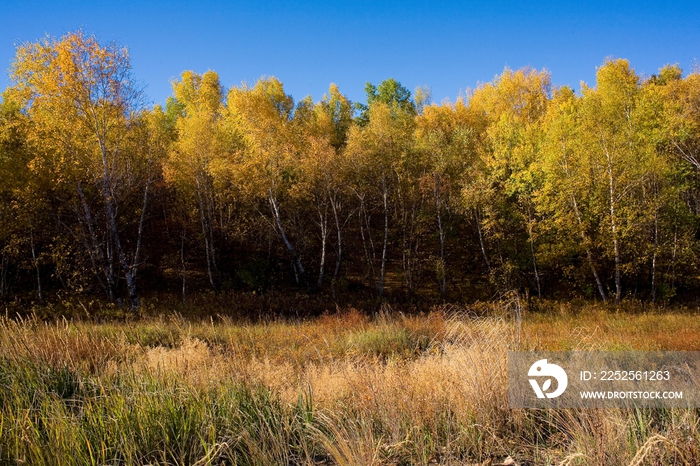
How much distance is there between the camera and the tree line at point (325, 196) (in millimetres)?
15148

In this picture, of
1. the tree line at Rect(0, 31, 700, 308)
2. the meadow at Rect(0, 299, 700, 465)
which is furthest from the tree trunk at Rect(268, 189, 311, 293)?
the meadow at Rect(0, 299, 700, 465)

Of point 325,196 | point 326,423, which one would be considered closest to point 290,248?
point 325,196

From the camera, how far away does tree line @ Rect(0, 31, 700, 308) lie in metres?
15.1

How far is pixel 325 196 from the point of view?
22.2 m

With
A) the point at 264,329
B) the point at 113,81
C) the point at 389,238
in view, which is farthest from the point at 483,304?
the point at 113,81

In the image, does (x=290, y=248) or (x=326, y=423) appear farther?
(x=290, y=248)

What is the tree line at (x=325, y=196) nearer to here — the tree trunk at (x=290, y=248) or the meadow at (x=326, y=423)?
the tree trunk at (x=290, y=248)

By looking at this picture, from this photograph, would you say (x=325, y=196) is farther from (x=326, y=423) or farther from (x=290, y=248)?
(x=326, y=423)

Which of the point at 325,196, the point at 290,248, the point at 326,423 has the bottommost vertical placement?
the point at 326,423

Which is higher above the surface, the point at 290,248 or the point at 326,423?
the point at 290,248

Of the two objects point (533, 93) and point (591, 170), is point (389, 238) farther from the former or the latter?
point (533, 93)

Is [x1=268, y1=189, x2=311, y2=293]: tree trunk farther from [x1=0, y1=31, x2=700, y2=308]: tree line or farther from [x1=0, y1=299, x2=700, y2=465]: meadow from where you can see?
[x1=0, y1=299, x2=700, y2=465]: meadow

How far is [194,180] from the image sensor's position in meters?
21.5

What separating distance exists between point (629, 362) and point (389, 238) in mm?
20899
